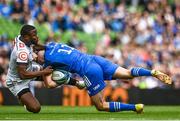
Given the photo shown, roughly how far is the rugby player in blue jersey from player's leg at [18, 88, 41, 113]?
107 centimetres

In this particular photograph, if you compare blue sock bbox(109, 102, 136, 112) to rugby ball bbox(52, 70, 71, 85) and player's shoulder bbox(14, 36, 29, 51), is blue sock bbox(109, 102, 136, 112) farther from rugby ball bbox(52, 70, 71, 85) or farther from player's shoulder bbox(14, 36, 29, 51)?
player's shoulder bbox(14, 36, 29, 51)

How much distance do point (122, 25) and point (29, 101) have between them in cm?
1136

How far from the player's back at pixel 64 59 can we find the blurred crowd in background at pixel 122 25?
8384mm

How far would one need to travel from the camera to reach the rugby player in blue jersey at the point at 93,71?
50.5ft

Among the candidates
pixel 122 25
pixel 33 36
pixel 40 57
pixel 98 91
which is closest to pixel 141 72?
pixel 98 91

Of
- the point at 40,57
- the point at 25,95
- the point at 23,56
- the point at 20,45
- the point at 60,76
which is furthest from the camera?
the point at 25,95

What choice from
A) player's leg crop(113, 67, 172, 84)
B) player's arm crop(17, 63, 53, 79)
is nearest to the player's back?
player's arm crop(17, 63, 53, 79)

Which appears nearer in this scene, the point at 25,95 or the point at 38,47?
the point at 38,47

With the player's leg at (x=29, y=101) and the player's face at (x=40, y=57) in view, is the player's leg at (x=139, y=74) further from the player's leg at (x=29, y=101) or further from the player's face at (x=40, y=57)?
the player's leg at (x=29, y=101)

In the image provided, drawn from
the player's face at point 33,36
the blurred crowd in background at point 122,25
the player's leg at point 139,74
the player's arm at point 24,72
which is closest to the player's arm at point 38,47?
the player's face at point 33,36

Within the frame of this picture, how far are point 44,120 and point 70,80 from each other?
2342 millimetres

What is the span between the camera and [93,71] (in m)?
15.4

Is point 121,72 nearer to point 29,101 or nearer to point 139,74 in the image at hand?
point 139,74

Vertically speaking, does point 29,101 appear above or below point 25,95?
below
